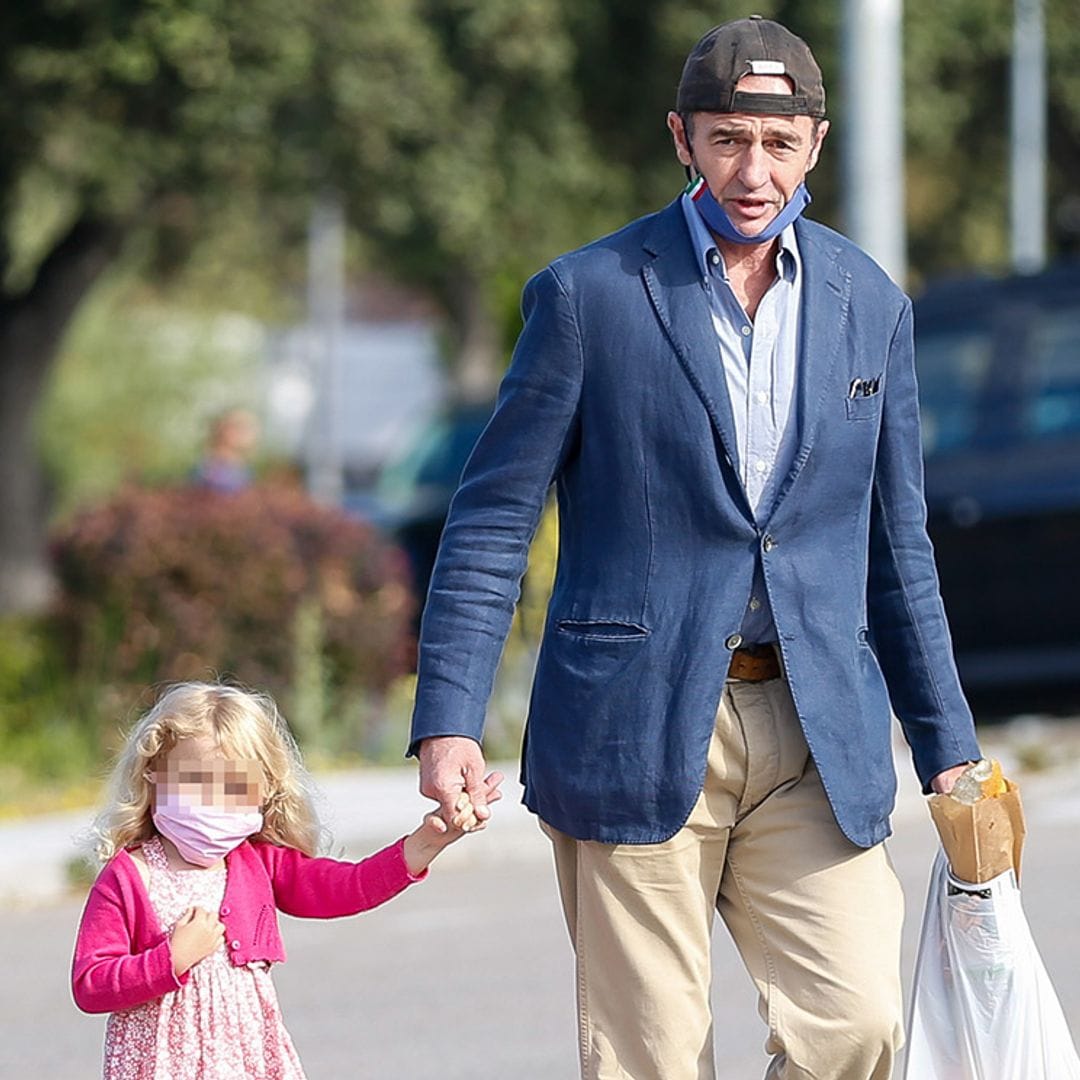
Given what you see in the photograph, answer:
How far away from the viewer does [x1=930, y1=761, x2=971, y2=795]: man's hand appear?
3.63 metres

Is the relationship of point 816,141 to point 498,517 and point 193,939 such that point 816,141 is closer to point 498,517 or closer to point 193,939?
point 498,517

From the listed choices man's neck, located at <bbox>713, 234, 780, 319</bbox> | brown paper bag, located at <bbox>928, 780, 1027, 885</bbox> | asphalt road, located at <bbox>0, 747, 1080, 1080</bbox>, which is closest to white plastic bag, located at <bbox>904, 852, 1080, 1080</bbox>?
brown paper bag, located at <bbox>928, 780, 1027, 885</bbox>

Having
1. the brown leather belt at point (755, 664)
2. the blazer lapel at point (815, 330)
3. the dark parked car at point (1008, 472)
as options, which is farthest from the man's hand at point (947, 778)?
the dark parked car at point (1008, 472)

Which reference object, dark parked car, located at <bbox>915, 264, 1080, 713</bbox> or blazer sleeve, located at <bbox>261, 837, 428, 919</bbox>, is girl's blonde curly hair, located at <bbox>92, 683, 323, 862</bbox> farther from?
dark parked car, located at <bbox>915, 264, 1080, 713</bbox>

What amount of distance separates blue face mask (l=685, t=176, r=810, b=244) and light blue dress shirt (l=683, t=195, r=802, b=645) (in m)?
0.02

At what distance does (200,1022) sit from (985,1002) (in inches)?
45.1

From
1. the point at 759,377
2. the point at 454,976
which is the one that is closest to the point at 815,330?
the point at 759,377

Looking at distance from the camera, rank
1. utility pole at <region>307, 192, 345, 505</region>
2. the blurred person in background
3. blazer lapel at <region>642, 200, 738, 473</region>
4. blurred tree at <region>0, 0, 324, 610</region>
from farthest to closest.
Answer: utility pole at <region>307, 192, 345, 505</region>, the blurred person in background, blurred tree at <region>0, 0, 324, 610</region>, blazer lapel at <region>642, 200, 738, 473</region>

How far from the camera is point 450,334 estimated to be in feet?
138

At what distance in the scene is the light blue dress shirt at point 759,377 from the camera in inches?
138

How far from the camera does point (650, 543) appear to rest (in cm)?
349

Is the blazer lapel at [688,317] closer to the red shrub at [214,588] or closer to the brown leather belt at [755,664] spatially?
the brown leather belt at [755,664]

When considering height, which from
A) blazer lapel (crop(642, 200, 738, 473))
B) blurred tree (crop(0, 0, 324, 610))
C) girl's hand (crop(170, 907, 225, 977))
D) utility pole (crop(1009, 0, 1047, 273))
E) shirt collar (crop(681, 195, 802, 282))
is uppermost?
utility pole (crop(1009, 0, 1047, 273))

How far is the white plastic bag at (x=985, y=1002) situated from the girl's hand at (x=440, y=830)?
2.31 feet
